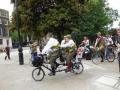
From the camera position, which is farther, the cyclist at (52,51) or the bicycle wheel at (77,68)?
the bicycle wheel at (77,68)

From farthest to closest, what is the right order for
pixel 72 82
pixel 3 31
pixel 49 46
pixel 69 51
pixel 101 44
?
pixel 3 31 → pixel 101 44 → pixel 69 51 → pixel 49 46 → pixel 72 82

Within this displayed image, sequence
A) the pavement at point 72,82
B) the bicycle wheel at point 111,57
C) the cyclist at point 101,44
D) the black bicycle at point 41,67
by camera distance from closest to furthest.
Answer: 1. the pavement at point 72,82
2. the black bicycle at point 41,67
3. the cyclist at point 101,44
4. the bicycle wheel at point 111,57

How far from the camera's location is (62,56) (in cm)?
1492

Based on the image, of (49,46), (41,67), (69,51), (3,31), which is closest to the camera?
(49,46)

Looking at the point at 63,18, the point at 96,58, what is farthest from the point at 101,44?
the point at 63,18

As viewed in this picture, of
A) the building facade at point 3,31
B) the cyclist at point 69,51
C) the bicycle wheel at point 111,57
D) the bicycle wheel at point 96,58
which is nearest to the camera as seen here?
the cyclist at point 69,51

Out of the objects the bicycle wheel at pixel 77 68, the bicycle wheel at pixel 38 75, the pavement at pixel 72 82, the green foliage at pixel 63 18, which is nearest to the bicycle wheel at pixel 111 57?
the pavement at pixel 72 82

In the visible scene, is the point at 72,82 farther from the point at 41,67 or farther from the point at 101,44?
the point at 101,44

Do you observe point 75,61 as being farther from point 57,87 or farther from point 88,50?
point 88,50

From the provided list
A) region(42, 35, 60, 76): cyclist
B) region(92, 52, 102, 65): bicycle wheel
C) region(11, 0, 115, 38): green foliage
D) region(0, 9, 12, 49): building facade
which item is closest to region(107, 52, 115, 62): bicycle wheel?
region(92, 52, 102, 65): bicycle wheel

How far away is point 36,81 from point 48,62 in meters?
0.88

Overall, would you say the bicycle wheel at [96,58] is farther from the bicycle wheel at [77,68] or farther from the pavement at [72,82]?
the bicycle wheel at [77,68]

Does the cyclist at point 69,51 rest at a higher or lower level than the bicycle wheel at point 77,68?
higher

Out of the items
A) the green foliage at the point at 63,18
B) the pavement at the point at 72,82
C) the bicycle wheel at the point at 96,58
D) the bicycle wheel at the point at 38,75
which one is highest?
the green foliage at the point at 63,18
